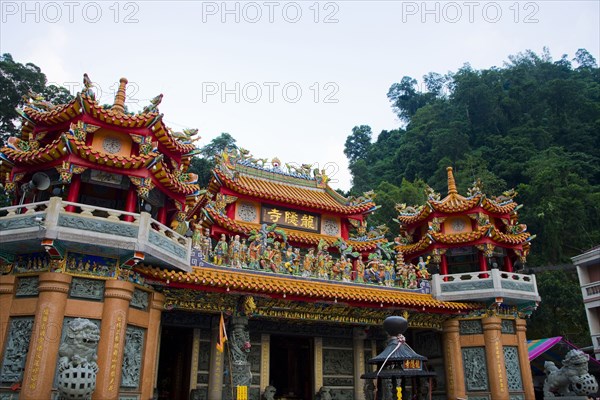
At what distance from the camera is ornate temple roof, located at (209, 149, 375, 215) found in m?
17.1

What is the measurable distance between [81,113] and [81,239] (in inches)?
143

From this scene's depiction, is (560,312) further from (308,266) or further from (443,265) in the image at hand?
(308,266)

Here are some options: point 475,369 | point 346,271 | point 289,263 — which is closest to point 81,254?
point 289,263

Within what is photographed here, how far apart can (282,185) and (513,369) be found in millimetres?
10650

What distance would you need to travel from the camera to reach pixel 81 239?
32.6 ft

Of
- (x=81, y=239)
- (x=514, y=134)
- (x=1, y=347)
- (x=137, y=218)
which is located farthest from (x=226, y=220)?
(x=514, y=134)

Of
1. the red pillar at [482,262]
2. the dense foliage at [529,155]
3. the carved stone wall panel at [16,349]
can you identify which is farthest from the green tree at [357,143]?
the carved stone wall panel at [16,349]

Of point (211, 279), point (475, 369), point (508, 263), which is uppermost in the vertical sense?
point (508, 263)

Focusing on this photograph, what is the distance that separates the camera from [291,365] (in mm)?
16375

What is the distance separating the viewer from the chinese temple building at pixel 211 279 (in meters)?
10.0

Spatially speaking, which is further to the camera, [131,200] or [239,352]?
[239,352]

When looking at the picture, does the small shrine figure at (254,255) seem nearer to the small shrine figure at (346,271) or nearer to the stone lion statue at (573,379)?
the small shrine figure at (346,271)

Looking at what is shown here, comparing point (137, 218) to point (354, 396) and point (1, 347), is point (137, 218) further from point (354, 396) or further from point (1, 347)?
point (354, 396)

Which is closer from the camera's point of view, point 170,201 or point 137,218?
point 137,218
